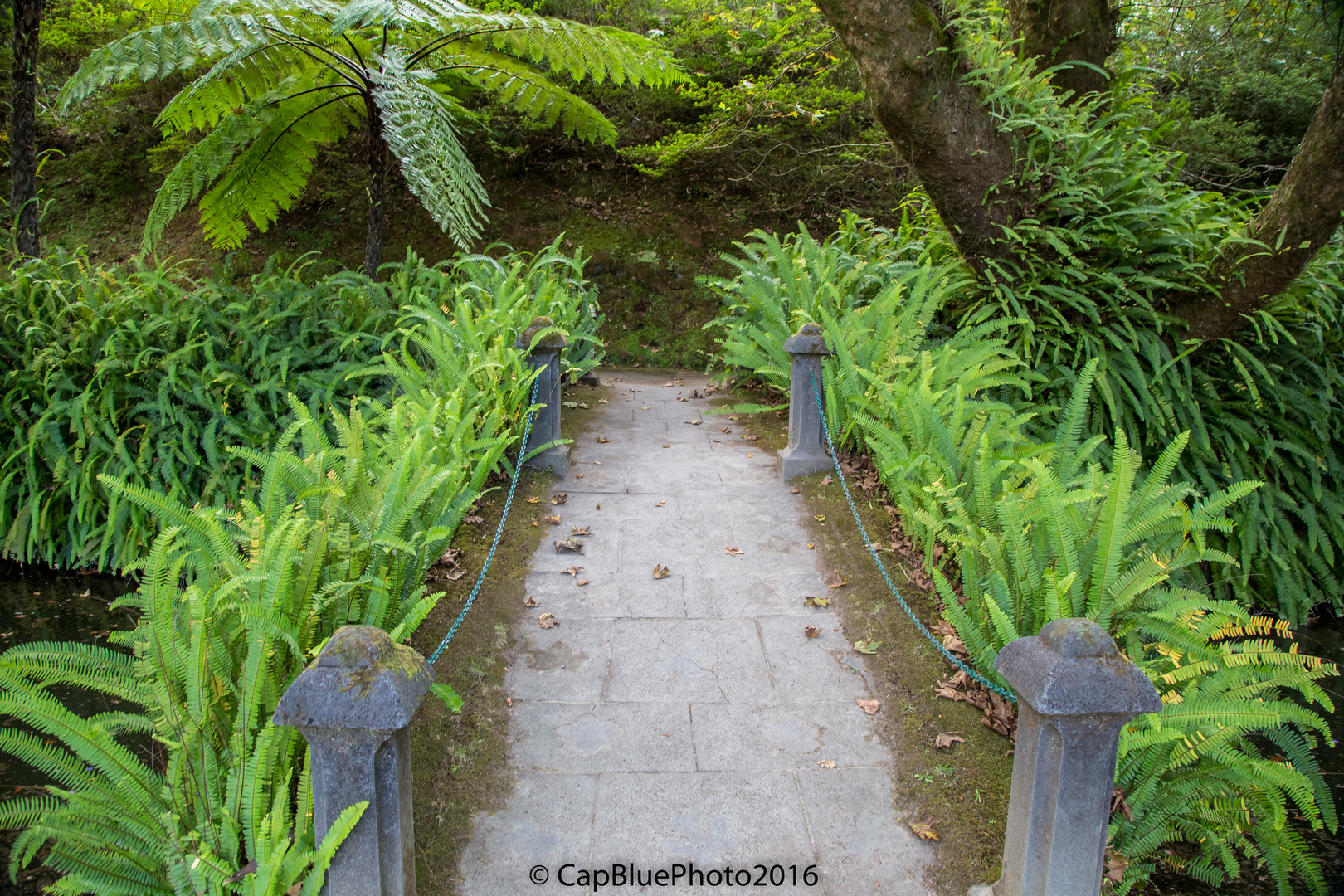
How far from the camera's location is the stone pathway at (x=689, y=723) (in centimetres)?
247

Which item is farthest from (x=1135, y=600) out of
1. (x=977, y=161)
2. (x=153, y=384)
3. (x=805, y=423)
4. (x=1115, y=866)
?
(x=153, y=384)

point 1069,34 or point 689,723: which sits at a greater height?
point 1069,34

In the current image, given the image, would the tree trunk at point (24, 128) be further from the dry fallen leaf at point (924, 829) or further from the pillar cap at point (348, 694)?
the dry fallen leaf at point (924, 829)

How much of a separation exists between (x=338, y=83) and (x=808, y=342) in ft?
13.4

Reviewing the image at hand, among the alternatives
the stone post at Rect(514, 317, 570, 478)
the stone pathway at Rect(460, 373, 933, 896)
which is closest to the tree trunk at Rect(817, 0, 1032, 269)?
the stone pathway at Rect(460, 373, 933, 896)

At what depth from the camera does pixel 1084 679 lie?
1.94 metres

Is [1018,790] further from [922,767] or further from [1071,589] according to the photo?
[1071,589]

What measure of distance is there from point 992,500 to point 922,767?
118cm

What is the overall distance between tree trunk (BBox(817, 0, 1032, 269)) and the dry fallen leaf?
4152 millimetres

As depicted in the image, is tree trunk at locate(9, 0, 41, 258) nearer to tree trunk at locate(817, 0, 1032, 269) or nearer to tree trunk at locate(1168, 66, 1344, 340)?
tree trunk at locate(817, 0, 1032, 269)

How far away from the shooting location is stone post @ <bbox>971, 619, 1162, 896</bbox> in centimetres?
193

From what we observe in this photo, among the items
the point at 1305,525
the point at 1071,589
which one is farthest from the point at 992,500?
the point at 1305,525

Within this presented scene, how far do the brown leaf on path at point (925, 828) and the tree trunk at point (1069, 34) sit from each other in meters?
5.75

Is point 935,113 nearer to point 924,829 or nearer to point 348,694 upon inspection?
point 924,829
